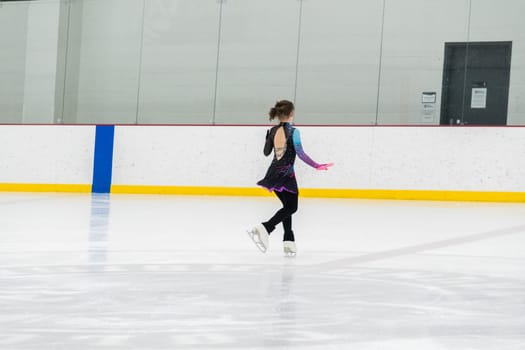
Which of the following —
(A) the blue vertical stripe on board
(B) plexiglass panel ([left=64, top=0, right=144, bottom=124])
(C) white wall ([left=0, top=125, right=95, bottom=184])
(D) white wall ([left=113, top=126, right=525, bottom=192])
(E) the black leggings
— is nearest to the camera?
(E) the black leggings

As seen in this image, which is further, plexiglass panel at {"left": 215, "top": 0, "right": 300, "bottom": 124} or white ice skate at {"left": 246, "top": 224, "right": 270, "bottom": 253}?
plexiglass panel at {"left": 215, "top": 0, "right": 300, "bottom": 124}

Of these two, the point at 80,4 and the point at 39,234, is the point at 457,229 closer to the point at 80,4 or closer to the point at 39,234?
the point at 39,234

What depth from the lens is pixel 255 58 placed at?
1291 centimetres

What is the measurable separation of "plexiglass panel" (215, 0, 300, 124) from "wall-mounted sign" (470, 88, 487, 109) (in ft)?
9.21

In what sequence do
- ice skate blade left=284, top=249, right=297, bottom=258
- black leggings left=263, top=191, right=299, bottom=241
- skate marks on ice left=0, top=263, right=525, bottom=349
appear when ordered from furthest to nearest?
black leggings left=263, top=191, right=299, bottom=241, ice skate blade left=284, top=249, right=297, bottom=258, skate marks on ice left=0, top=263, right=525, bottom=349

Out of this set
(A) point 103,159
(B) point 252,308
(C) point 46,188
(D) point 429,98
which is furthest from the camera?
(C) point 46,188

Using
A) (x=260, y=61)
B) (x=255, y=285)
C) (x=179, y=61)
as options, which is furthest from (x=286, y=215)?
(x=179, y=61)

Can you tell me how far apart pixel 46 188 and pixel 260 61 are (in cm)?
414

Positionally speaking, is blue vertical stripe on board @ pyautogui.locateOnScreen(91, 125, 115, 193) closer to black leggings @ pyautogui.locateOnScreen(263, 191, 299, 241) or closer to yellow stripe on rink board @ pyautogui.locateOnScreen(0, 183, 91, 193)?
yellow stripe on rink board @ pyautogui.locateOnScreen(0, 183, 91, 193)

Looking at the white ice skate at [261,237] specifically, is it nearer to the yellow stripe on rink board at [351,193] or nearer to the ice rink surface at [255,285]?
the ice rink surface at [255,285]

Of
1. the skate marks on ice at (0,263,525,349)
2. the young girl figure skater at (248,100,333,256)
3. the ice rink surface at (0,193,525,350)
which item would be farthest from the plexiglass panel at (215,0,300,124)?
the skate marks on ice at (0,263,525,349)

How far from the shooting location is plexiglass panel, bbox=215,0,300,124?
12.7 metres

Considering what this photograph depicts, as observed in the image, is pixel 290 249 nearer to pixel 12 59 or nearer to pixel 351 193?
pixel 351 193

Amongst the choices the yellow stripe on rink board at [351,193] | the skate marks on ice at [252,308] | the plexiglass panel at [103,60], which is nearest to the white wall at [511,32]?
the yellow stripe on rink board at [351,193]
